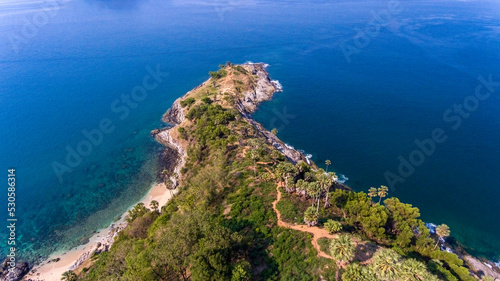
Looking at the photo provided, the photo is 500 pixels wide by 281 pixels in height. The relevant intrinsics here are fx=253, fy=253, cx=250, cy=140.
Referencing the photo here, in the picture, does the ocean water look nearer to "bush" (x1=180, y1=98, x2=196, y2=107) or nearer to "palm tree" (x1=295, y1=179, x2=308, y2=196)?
"bush" (x1=180, y1=98, x2=196, y2=107)

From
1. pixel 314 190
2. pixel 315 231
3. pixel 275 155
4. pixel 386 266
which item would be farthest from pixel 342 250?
pixel 275 155

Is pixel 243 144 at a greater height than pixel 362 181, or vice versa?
pixel 243 144

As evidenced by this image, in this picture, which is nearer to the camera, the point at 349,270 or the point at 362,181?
the point at 349,270

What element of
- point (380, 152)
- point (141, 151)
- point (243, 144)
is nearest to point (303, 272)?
point (243, 144)

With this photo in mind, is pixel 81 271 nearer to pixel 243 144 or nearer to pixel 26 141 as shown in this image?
pixel 243 144

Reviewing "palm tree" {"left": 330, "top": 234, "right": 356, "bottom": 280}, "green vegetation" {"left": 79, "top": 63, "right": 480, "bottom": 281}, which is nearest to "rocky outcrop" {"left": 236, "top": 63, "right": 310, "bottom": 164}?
"green vegetation" {"left": 79, "top": 63, "right": 480, "bottom": 281}

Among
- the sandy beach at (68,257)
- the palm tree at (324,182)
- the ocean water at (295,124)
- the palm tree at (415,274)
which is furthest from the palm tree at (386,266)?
the sandy beach at (68,257)
